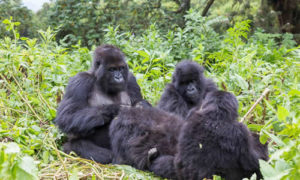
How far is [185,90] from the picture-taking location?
464 centimetres

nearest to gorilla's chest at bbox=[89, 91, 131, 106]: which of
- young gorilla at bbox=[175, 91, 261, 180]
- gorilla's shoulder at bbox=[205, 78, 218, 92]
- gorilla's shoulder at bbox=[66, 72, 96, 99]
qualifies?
gorilla's shoulder at bbox=[66, 72, 96, 99]

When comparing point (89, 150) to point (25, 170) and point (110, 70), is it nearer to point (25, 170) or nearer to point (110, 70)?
point (110, 70)

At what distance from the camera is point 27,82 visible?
4586 millimetres

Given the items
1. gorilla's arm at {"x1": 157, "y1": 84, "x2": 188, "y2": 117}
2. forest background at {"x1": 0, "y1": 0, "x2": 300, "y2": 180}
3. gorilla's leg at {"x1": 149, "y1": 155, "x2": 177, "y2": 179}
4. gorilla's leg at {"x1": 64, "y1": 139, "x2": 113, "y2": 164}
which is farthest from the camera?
gorilla's arm at {"x1": 157, "y1": 84, "x2": 188, "y2": 117}

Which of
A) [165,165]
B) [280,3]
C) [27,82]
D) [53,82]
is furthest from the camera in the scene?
[280,3]

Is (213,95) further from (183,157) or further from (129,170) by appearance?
(129,170)

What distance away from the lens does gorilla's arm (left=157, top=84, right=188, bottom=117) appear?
14.9 ft

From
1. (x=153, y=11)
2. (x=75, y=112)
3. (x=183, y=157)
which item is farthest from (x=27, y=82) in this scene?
(x=153, y=11)

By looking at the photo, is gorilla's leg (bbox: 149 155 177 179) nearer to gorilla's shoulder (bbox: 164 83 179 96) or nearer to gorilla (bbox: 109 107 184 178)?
gorilla (bbox: 109 107 184 178)

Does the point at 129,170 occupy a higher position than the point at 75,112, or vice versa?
the point at 75,112

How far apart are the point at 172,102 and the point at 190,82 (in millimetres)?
334

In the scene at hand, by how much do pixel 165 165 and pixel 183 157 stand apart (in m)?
0.35

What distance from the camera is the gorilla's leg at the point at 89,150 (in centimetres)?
365

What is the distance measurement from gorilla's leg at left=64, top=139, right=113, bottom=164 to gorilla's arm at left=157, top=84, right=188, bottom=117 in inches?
43.4
